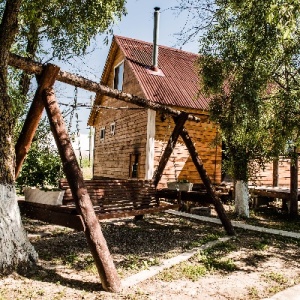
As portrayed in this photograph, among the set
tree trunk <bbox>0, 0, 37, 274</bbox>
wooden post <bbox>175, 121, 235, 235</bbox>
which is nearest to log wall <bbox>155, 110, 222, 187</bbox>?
wooden post <bbox>175, 121, 235, 235</bbox>

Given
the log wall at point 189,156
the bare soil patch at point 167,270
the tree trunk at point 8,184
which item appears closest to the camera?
the bare soil patch at point 167,270

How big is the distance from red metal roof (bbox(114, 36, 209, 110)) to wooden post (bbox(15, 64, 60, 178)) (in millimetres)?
8258

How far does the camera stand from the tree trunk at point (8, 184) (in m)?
4.03

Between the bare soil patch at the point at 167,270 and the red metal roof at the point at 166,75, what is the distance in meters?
6.62

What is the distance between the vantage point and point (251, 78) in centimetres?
741

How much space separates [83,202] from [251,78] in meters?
5.23

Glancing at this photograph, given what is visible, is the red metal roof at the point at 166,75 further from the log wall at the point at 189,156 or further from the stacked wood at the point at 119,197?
the stacked wood at the point at 119,197

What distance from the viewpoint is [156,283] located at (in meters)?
4.10

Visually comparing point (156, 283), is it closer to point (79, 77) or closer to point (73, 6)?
point (79, 77)

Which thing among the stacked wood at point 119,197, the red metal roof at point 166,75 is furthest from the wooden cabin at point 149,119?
the stacked wood at point 119,197

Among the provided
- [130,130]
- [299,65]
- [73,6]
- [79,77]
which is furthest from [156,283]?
[130,130]

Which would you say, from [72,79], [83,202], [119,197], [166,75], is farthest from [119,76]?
[83,202]

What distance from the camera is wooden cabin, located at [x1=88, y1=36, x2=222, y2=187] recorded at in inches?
533

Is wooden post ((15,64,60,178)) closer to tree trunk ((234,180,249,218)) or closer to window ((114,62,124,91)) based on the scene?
tree trunk ((234,180,249,218))
